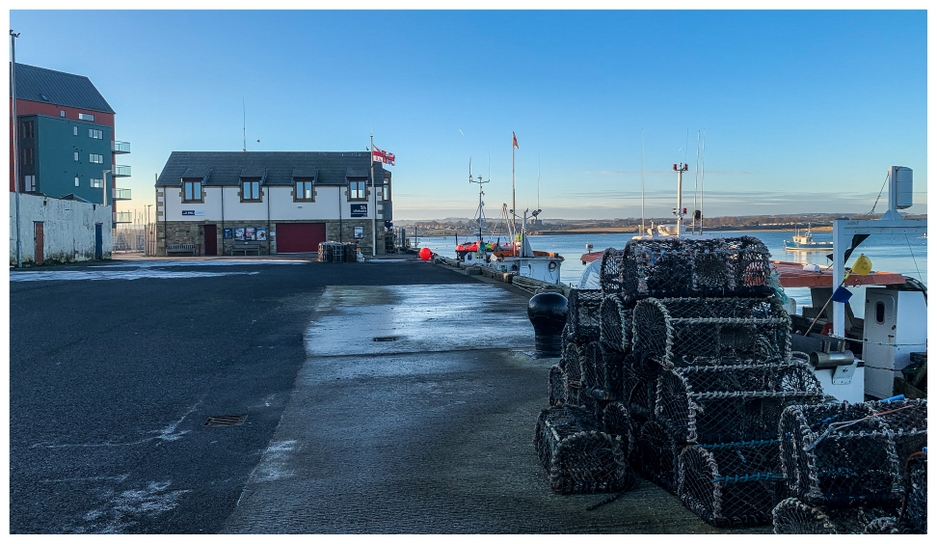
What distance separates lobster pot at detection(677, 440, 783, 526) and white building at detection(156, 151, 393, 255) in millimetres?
46577

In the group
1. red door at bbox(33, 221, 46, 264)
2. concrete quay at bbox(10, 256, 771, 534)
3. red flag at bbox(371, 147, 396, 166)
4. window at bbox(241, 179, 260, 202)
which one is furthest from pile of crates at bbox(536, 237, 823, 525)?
window at bbox(241, 179, 260, 202)

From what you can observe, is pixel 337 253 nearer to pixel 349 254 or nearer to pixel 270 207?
pixel 349 254

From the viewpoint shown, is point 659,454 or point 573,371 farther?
point 573,371

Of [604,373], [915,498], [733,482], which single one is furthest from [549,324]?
[915,498]

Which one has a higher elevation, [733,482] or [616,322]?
[616,322]

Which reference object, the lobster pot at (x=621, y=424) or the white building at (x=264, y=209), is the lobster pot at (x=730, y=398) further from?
the white building at (x=264, y=209)

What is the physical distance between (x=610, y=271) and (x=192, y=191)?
4936cm

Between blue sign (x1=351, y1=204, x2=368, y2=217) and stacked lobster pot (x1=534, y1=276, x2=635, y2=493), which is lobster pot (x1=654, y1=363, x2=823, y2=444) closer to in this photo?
stacked lobster pot (x1=534, y1=276, x2=635, y2=493)

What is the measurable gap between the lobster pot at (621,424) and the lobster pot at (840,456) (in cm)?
139

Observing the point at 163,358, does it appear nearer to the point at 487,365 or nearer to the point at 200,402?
the point at 200,402

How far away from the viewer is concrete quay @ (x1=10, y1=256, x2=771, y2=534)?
4473 millimetres

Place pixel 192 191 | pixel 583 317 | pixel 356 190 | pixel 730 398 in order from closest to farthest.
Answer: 1. pixel 730 398
2. pixel 583 317
3. pixel 192 191
4. pixel 356 190

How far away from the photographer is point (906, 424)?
3605 mm

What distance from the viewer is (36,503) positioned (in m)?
4.64
